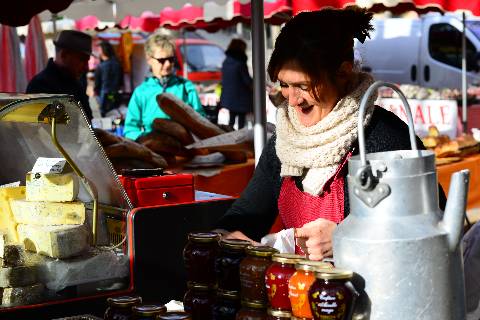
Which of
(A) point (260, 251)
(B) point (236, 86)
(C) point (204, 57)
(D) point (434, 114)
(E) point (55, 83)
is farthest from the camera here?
(C) point (204, 57)

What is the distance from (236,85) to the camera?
39.7 ft

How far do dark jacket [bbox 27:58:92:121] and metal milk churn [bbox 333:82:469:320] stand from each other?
4.45 metres

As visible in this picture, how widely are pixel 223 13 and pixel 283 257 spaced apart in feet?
23.4

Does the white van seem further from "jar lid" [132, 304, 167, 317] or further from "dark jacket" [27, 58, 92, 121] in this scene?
"jar lid" [132, 304, 167, 317]

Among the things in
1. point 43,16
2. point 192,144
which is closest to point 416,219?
point 192,144

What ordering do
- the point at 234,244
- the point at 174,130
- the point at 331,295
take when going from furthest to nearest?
1. the point at 174,130
2. the point at 234,244
3. the point at 331,295

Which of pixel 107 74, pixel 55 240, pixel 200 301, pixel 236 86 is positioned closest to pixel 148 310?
pixel 200 301

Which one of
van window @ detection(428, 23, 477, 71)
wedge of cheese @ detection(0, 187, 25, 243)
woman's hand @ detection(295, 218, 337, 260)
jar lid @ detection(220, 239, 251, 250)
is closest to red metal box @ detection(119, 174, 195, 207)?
wedge of cheese @ detection(0, 187, 25, 243)

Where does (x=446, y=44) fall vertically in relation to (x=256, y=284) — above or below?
above

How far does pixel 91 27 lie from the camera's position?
12266 mm

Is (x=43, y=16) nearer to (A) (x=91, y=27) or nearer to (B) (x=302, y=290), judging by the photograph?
(A) (x=91, y=27)

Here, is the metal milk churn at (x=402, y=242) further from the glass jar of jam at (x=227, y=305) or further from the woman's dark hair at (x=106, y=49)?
the woman's dark hair at (x=106, y=49)

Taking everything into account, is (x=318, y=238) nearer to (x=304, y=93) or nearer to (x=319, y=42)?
(x=304, y=93)

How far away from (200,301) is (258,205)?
858 mm
